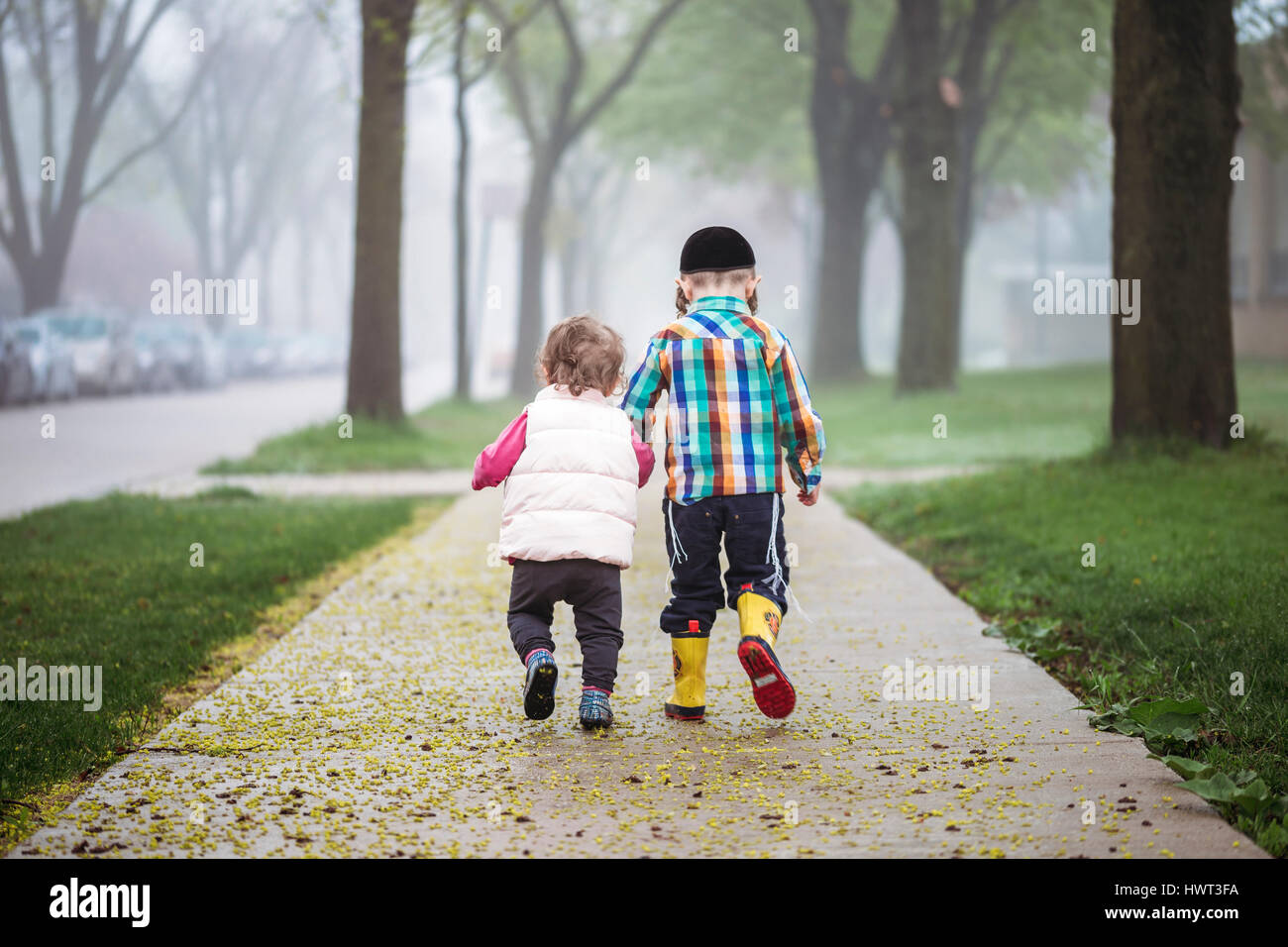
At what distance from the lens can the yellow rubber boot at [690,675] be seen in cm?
497

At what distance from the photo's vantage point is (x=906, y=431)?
18.4m

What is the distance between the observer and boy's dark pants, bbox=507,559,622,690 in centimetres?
492

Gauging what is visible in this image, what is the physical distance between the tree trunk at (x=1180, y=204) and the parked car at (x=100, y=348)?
2221cm

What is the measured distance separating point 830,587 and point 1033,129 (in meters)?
31.6

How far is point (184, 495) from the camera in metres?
12.5

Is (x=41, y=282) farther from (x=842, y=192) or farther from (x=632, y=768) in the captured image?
(x=632, y=768)

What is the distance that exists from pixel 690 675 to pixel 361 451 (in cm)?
1160

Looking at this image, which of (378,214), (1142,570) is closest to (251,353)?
(378,214)

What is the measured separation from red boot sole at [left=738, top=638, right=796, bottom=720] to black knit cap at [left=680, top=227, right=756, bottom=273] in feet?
4.35

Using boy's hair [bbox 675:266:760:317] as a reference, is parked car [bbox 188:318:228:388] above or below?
above

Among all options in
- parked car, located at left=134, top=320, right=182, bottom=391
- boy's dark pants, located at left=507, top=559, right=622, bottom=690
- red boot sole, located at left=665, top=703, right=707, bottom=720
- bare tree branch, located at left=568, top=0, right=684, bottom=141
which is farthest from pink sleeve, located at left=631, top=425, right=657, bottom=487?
parked car, located at left=134, top=320, right=182, bottom=391

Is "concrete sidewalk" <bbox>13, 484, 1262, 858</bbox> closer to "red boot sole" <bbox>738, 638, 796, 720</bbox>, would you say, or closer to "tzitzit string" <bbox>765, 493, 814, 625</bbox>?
"red boot sole" <bbox>738, 638, 796, 720</bbox>
